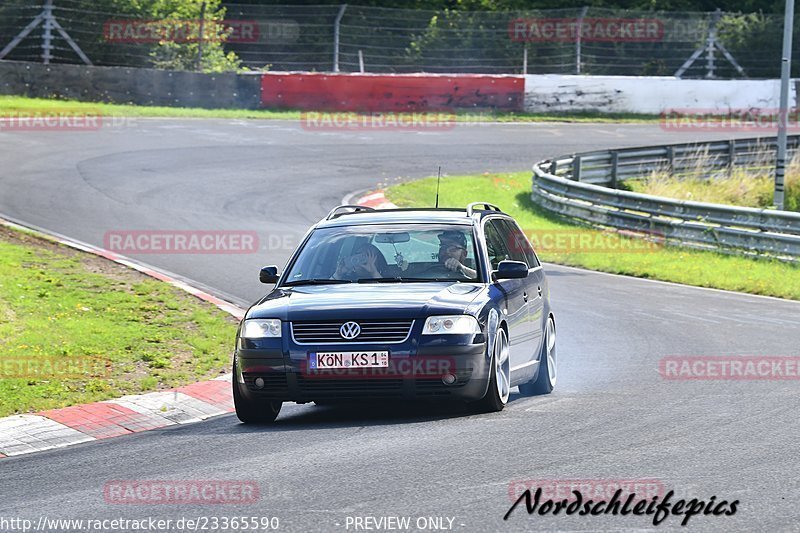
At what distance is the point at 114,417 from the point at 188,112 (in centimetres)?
2716

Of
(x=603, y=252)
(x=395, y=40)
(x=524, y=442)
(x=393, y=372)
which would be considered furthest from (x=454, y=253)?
(x=395, y=40)

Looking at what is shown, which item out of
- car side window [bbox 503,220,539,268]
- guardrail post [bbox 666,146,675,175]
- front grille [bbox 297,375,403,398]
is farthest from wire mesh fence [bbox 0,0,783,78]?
front grille [bbox 297,375,403,398]

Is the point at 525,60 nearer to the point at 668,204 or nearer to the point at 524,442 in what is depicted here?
the point at 668,204

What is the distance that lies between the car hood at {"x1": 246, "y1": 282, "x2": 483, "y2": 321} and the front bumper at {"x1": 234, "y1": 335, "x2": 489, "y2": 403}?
0.21 m

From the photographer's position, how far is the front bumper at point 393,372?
9.11 metres

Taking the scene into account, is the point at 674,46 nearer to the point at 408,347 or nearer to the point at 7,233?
the point at 7,233

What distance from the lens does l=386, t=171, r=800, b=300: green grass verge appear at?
796 inches

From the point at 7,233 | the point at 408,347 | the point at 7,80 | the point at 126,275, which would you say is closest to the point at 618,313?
the point at 126,275

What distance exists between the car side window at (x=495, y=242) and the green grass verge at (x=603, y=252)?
877cm

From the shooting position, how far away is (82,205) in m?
22.8

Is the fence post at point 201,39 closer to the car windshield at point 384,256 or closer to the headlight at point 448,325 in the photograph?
the car windshield at point 384,256

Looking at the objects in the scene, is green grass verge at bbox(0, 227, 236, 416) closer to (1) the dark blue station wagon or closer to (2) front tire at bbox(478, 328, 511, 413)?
(1) the dark blue station wagon

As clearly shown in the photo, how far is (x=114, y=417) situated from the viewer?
10375mm

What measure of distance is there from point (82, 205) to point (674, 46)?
27016 mm
